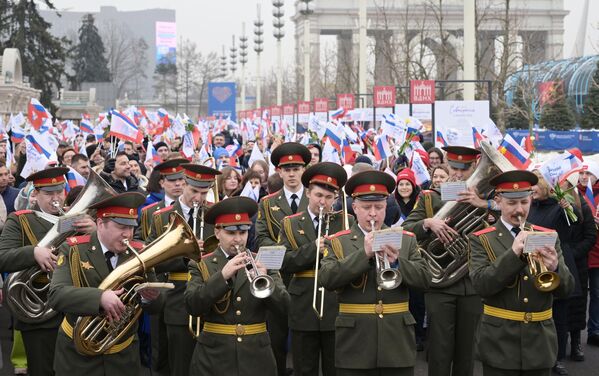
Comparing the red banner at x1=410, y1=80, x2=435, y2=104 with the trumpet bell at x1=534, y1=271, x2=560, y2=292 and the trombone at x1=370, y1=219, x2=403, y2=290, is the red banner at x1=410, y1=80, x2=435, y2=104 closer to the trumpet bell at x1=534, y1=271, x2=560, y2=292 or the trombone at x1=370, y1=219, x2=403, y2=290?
the trumpet bell at x1=534, y1=271, x2=560, y2=292

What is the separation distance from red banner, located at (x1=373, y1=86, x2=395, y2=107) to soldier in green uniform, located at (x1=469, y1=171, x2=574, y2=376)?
19.7m

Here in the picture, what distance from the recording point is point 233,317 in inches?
264

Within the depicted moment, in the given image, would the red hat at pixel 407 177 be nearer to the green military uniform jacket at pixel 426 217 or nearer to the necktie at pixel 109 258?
the green military uniform jacket at pixel 426 217

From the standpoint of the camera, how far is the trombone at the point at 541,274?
6371mm

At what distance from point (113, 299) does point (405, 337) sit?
2038 mm

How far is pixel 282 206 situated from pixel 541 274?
3.05 m

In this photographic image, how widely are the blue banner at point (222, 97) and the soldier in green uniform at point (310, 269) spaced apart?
49148 mm

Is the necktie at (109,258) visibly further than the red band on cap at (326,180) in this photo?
No

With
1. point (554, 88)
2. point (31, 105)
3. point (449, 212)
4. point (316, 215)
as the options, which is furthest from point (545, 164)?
point (554, 88)

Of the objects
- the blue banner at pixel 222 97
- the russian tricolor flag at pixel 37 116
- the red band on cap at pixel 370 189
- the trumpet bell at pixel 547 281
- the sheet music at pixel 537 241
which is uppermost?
the blue banner at pixel 222 97

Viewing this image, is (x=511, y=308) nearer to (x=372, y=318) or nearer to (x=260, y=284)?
(x=372, y=318)

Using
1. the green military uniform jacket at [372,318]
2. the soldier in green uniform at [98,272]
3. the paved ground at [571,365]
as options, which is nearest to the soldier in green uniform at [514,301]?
the green military uniform jacket at [372,318]

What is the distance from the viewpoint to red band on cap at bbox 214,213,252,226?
665 centimetres

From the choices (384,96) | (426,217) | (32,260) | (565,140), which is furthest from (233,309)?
(565,140)
